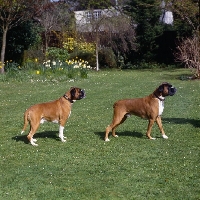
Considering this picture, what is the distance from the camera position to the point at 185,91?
1627cm

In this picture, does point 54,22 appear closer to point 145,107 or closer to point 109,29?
point 109,29

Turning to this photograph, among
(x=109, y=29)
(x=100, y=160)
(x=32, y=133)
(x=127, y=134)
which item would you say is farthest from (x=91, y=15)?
(x=100, y=160)

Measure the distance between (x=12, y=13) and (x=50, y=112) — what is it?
53.2 ft

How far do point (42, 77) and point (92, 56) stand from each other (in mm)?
10892

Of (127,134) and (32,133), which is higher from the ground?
(32,133)

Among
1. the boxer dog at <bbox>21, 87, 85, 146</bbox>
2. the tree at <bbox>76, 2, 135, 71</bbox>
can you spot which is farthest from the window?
the boxer dog at <bbox>21, 87, 85, 146</bbox>

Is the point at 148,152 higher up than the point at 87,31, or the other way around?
the point at 87,31

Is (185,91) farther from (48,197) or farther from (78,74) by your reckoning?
(48,197)

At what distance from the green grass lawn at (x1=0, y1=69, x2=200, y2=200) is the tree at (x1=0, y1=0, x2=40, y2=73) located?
473 inches

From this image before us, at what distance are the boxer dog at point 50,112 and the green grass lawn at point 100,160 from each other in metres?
0.38

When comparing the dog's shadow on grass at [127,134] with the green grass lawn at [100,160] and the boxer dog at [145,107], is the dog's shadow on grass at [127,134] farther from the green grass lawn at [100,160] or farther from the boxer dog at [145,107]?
the boxer dog at [145,107]

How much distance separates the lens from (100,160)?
6.83m

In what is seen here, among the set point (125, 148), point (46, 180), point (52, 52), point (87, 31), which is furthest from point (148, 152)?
point (87, 31)

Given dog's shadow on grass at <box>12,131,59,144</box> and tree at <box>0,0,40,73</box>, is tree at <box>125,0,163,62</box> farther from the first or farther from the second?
dog's shadow on grass at <box>12,131,59,144</box>
